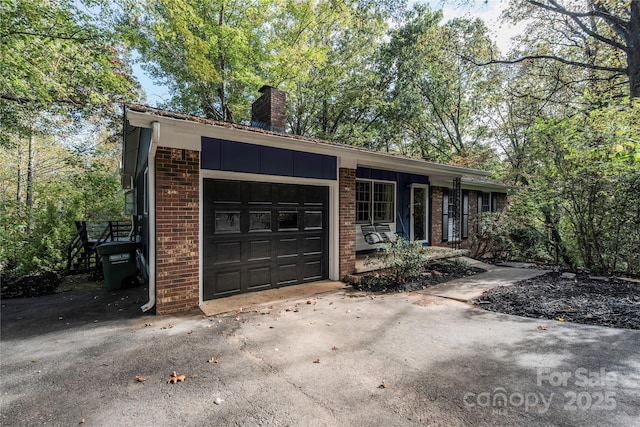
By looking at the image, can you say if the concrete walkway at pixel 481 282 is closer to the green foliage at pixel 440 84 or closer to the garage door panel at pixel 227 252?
the garage door panel at pixel 227 252

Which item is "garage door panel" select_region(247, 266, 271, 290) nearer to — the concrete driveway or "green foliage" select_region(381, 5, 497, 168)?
the concrete driveway

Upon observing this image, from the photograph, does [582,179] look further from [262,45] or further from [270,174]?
[262,45]

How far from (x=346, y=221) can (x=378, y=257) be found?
51.8 inches

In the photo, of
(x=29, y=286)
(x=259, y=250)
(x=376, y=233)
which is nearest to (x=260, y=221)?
(x=259, y=250)

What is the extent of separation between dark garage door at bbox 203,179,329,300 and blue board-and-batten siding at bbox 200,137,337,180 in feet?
1.16

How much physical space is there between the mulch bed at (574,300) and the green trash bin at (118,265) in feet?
23.7

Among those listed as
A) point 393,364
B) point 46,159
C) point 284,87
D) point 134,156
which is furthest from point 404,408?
point 46,159

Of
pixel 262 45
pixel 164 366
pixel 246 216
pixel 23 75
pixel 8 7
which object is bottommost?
pixel 164 366

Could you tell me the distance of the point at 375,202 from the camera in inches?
347

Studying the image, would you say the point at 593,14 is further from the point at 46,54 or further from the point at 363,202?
the point at 46,54

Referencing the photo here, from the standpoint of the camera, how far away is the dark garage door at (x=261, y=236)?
512 cm

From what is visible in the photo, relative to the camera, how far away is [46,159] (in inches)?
671

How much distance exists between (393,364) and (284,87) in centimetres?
1331

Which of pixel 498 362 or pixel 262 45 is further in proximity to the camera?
pixel 262 45
